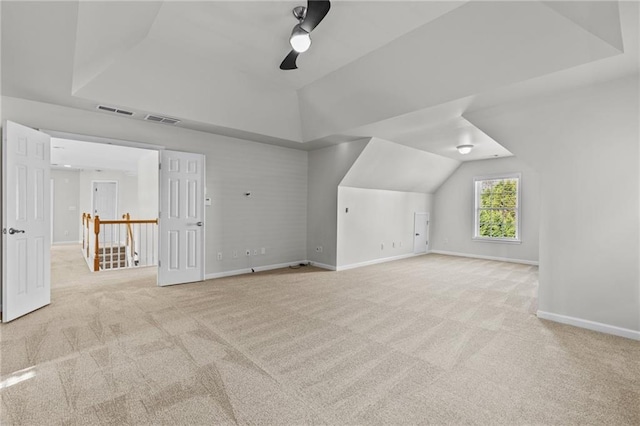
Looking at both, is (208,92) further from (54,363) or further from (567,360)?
(567,360)

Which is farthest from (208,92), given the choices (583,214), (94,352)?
(583,214)

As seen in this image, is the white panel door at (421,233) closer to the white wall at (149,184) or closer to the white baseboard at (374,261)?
the white baseboard at (374,261)

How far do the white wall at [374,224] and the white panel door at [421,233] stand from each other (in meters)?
0.16

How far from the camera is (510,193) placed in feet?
25.2

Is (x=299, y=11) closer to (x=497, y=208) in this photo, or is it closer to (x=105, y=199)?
(x=497, y=208)

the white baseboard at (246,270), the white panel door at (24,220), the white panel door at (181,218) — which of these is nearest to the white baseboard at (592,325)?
the white baseboard at (246,270)

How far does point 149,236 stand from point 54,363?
202 inches

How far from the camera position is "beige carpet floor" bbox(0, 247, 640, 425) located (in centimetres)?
198

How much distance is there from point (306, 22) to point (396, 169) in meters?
4.93

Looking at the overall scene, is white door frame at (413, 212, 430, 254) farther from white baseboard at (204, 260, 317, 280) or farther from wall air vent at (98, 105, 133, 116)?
wall air vent at (98, 105, 133, 116)

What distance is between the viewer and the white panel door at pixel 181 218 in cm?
507

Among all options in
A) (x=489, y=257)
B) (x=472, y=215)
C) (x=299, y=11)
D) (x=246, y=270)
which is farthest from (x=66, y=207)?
(x=489, y=257)

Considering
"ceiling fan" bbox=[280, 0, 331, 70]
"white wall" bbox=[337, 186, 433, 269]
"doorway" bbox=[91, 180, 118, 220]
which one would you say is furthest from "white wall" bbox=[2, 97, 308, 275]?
"doorway" bbox=[91, 180, 118, 220]

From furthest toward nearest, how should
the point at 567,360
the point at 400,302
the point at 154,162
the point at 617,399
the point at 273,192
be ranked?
the point at 154,162, the point at 273,192, the point at 400,302, the point at 567,360, the point at 617,399
